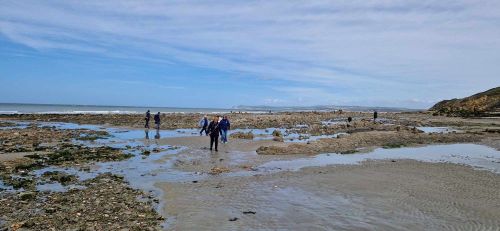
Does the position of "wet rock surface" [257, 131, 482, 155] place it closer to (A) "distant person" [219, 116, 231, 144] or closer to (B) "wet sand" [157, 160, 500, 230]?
(A) "distant person" [219, 116, 231, 144]

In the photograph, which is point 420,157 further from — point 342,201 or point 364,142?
point 342,201

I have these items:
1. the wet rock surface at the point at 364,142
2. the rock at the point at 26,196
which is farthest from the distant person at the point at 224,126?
the rock at the point at 26,196

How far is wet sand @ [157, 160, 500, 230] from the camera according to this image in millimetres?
10625

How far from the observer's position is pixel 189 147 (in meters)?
28.2

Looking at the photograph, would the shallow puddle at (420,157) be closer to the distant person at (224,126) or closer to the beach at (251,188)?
the beach at (251,188)

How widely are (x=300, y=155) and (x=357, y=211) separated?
12.4 meters

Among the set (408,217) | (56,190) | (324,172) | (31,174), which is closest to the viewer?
(408,217)

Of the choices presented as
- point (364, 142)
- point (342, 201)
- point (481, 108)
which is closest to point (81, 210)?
point (342, 201)

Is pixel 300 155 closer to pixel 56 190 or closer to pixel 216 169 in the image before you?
pixel 216 169

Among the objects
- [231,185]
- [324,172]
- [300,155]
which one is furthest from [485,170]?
[231,185]

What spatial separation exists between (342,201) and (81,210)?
750 cm

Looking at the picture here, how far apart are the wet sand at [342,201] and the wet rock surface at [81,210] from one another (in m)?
0.88

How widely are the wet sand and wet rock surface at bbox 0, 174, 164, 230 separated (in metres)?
0.88

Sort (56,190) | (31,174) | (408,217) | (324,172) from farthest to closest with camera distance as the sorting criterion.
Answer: (324,172), (31,174), (56,190), (408,217)
